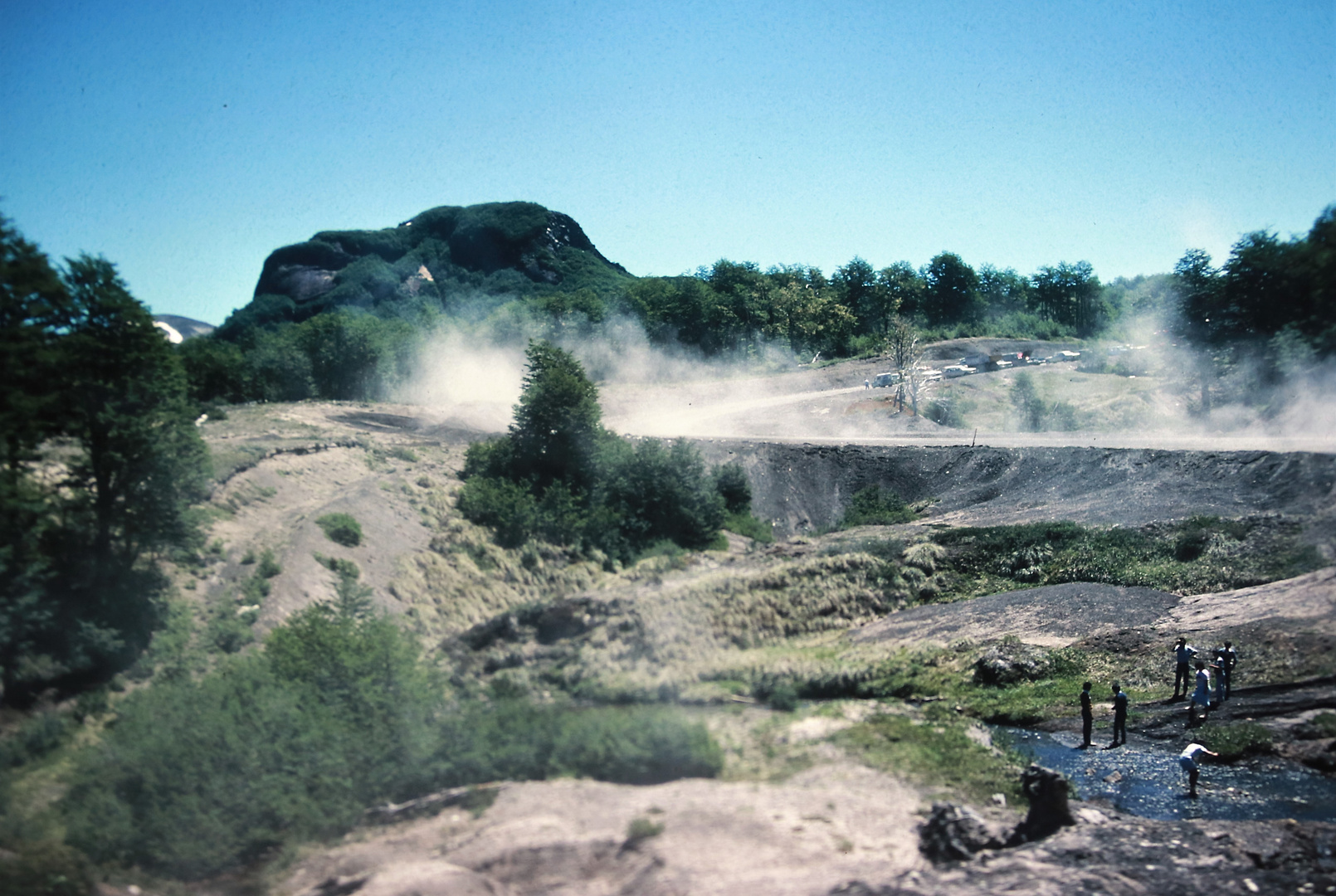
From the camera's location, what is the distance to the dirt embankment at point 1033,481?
94.1 ft

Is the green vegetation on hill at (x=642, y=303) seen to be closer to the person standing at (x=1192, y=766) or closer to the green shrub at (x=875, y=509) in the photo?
the person standing at (x=1192, y=766)

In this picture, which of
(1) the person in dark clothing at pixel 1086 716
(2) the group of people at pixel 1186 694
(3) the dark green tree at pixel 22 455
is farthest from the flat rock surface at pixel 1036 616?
(3) the dark green tree at pixel 22 455

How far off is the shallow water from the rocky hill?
109 metres

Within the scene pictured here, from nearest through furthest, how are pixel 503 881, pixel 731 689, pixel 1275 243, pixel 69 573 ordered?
1. pixel 503 881
2. pixel 731 689
3. pixel 69 573
4. pixel 1275 243

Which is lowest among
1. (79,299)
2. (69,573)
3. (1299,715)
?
(1299,715)

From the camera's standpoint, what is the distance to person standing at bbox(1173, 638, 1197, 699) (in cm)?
2047

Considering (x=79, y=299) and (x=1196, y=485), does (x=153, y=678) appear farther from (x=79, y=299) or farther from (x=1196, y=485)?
(x=1196, y=485)

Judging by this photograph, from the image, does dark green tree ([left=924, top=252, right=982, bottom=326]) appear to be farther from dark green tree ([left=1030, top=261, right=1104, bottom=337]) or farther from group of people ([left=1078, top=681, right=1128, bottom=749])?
group of people ([left=1078, top=681, right=1128, bottom=749])

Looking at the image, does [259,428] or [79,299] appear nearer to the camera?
[79,299]

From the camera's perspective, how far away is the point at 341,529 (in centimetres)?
2702

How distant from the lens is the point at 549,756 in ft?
43.4

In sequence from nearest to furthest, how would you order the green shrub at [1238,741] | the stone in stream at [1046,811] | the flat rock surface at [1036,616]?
the stone in stream at [1046,811] → the green shrub at [1238,741] → the flat rock surface at [1036,616]

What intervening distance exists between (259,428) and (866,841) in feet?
111

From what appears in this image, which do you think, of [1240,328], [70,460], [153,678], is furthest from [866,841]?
[1240,328]
